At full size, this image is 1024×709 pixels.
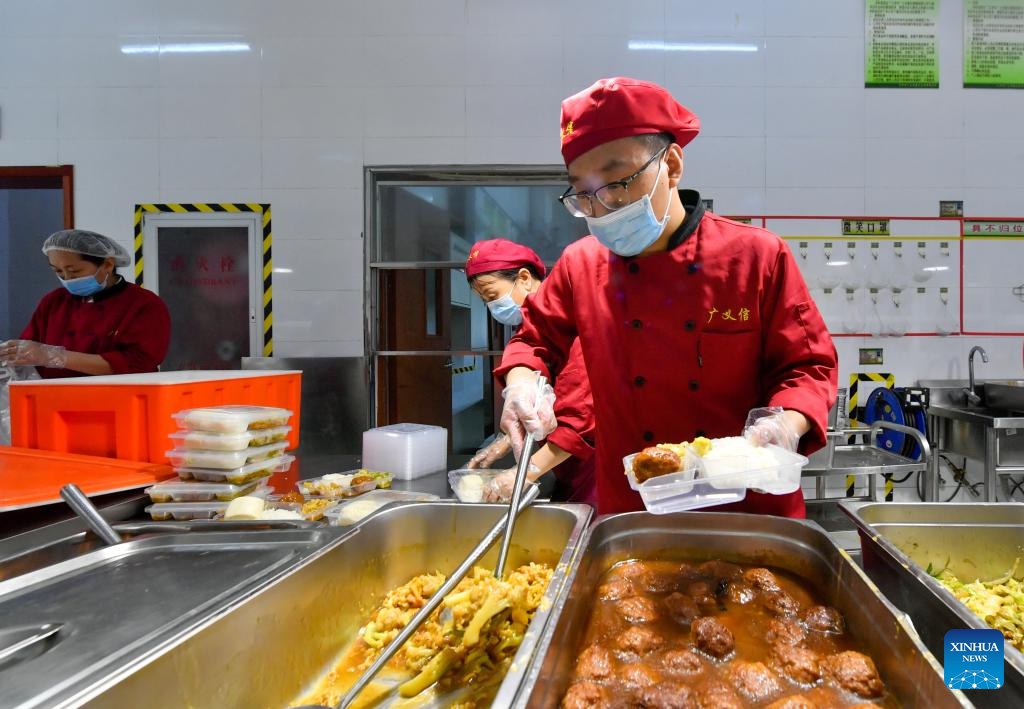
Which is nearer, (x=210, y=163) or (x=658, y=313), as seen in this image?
(x=658, y=313)

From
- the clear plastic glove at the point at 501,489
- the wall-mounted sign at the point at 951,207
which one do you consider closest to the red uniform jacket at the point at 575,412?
the clear plastic glove at the point at 501,489

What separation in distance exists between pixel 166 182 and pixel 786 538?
15.4ft

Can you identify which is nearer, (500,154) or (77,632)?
(77,632)

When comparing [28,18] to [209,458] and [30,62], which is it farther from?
[209,458]

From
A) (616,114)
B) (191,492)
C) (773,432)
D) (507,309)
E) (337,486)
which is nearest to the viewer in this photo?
(773,432)

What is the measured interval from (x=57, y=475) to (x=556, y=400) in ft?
5.08

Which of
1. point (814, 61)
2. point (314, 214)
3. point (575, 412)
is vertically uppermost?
point (814, 61)

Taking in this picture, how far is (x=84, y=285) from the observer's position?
127 inches

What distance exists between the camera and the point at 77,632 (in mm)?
902

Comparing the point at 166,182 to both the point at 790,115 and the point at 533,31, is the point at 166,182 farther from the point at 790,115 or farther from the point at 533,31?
the point at 790,115

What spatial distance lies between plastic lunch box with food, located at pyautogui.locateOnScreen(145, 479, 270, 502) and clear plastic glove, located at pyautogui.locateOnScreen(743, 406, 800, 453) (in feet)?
4.72

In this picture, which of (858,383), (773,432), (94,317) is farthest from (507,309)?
(858,383)

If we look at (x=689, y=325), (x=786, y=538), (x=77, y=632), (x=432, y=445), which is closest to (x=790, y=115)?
(x=689, y=325)

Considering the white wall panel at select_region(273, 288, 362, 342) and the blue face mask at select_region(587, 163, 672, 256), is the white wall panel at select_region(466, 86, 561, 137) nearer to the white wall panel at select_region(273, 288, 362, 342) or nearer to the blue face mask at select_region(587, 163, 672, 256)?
the white wall panel at select_region(273, 288, 362, 342)
